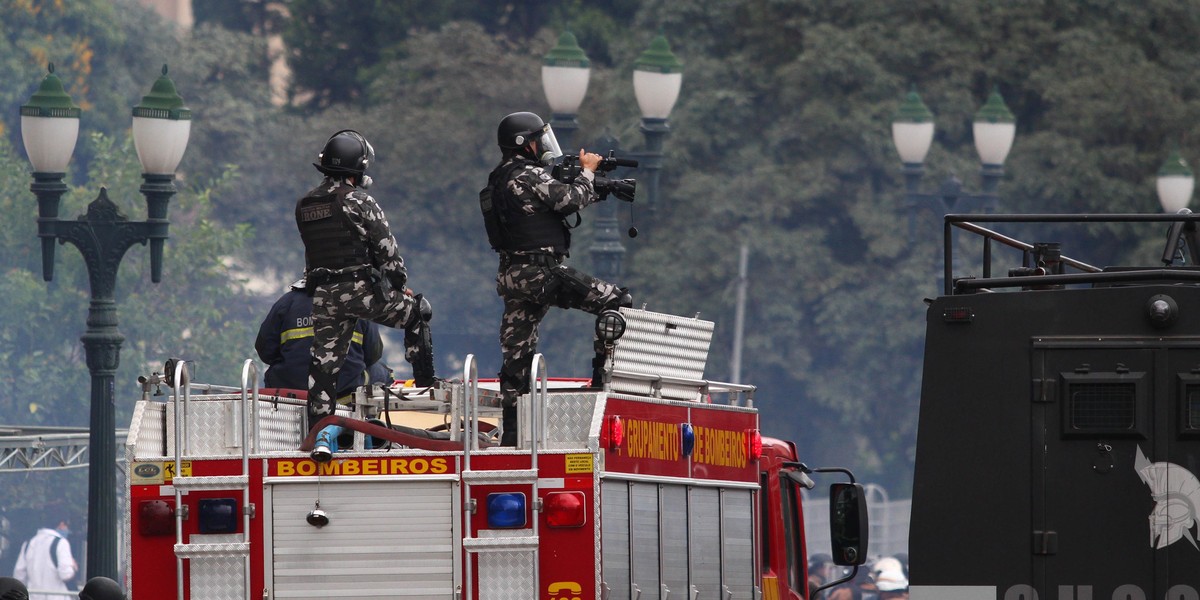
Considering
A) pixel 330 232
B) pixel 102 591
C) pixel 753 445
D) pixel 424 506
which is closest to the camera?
pixel 424 506

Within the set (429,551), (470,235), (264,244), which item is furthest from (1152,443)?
(264,244)

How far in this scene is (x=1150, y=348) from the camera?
336 inches

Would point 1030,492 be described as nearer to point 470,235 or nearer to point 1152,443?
point 1152,443

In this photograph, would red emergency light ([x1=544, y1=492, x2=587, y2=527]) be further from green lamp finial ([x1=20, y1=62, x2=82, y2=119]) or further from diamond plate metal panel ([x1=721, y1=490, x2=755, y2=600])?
green lamp finial ([x1=20, y1=62, x2=82, y2=119])

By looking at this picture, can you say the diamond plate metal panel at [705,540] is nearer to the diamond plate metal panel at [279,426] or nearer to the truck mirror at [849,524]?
the truck mirror at [849,524]

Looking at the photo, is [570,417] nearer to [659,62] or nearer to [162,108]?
[162,108]

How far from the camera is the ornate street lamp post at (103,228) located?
728 inches

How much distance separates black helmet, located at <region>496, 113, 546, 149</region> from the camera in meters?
11.3

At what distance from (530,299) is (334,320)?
36.4 inches

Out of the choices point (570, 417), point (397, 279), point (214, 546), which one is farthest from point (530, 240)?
point (214, 546)

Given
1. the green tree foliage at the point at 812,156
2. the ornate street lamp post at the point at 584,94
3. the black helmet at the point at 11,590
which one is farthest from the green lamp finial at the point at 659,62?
the green tree foliage at the point at 812,156

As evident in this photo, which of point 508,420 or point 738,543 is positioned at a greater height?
point 508,420

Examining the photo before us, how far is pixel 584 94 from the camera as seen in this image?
23750mm

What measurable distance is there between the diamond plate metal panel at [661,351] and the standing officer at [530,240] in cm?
30
